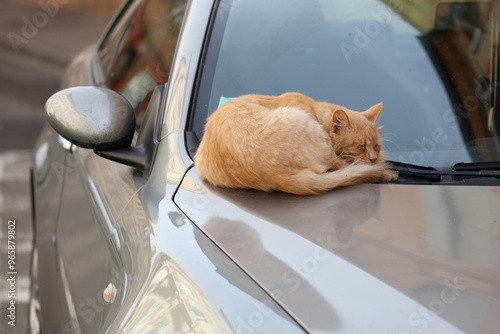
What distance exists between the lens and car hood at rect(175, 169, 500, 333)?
5.15 ft

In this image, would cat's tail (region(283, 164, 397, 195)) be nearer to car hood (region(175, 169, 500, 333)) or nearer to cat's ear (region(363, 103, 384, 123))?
car hood (region(175, 169, 500, 333))

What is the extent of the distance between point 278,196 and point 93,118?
0.69 meters

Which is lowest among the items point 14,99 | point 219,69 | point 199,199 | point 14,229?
point 14,99

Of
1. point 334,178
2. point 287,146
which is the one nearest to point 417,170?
point 334,178

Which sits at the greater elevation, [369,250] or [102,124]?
[369,250]

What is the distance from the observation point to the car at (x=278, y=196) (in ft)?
5.49

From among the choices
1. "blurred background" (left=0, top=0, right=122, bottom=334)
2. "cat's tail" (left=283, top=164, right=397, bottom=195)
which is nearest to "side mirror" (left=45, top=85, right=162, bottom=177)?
"cat's tail" (left=283, top=164, right=397, bottom=195)

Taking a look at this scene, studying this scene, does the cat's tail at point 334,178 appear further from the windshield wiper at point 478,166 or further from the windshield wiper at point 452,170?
the windshield wiper at point 478,166

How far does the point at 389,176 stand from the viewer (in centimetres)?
227

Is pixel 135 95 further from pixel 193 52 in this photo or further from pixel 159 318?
pixel 159 318

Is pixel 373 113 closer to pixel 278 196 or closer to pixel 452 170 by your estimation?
pixel 452 170

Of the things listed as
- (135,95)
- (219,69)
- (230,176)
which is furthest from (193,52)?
(135,95)

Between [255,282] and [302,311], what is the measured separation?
0.17m

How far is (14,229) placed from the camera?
4988 mm
